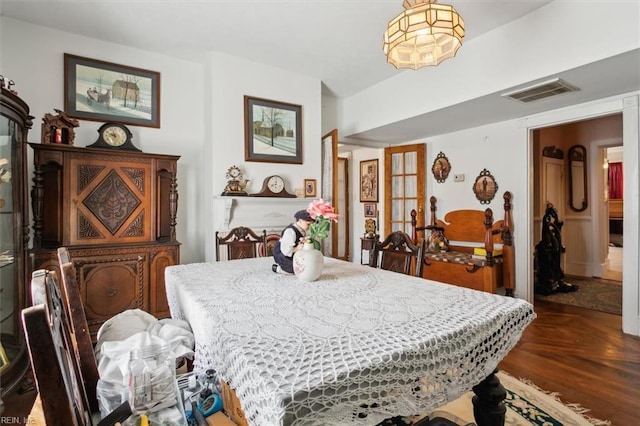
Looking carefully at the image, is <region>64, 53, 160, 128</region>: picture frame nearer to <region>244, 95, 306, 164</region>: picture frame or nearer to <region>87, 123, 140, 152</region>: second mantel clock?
<region>87, 123, 140, 152</region>: second mantel clock

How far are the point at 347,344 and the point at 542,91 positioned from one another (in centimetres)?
317

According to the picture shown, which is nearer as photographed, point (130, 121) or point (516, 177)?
point (130, 121)

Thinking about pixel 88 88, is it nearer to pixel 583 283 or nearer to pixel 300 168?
pixel 300 168

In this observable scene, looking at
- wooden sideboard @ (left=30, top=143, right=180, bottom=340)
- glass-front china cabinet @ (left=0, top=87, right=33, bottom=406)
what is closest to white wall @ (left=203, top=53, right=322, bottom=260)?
wooden sideboard @ (left=30, top=143, right=180, bottom=340)

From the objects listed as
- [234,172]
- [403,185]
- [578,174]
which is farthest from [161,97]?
[578,174]

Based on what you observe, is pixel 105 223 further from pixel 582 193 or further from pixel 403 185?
pixel 582 193

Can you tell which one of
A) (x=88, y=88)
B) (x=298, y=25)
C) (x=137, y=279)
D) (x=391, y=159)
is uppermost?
(x=298, y=25)

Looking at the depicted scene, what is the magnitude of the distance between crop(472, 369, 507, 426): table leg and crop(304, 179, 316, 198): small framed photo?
9.71 ft

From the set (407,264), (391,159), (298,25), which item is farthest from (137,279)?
(391,159)

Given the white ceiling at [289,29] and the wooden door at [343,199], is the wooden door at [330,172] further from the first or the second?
the wooden door at [343,199]

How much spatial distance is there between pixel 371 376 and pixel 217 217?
2946 mm

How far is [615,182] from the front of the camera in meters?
8.79

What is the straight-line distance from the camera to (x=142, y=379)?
0.98m

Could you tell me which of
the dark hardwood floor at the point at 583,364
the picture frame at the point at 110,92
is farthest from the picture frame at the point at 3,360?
the picture frame at the point at 110,92
